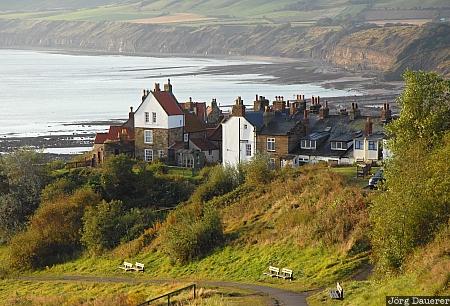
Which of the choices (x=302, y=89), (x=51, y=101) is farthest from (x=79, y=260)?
(x=302, y=89)

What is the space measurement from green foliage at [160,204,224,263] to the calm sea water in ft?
189

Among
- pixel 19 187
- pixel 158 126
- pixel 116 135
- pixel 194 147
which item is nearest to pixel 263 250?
pixel 19 187

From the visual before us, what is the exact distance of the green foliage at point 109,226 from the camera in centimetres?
4088

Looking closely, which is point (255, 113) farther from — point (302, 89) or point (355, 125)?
point (302, 89)

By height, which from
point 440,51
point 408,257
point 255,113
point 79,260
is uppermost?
point 440,51

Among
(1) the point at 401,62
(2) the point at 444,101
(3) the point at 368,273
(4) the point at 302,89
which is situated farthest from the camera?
(1) the point at 401,62

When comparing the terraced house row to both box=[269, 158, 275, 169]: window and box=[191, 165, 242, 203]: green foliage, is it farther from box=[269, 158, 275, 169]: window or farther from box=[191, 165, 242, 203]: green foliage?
box=[191, 165, 242, 203]: green foliage

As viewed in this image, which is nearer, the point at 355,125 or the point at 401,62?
the point at 355,125

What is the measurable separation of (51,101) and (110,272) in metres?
95.3

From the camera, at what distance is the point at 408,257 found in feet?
77.6

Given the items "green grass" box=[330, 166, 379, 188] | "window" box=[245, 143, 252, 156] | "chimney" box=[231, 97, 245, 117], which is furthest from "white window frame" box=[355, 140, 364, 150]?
"chimney" box=[231, 97, 245, 117]

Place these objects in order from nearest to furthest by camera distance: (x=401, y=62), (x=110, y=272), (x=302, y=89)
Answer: (x=110, y=272)
(x=302, y=89)
(x=401, y=62)

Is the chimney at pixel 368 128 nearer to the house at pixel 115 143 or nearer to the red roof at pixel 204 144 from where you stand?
the red roof at pixel 204 144

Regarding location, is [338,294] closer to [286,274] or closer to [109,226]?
[286,274]
